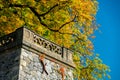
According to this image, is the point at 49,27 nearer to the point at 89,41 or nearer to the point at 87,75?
the point at 89,41

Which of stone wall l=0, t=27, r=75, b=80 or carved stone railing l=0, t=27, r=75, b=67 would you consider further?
carved stone railing l=0, t=27, r=75, b=67

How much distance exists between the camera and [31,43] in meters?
16.0

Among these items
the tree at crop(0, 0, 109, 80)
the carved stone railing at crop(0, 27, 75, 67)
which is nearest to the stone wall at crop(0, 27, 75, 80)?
the carved stone railing at crop(0, 27, 75, 67)

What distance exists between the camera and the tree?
Answer: 23.1m

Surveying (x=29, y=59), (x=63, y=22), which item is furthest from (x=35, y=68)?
(x=63, y=22)

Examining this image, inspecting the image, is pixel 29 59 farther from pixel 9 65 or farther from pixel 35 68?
pixel 9 65

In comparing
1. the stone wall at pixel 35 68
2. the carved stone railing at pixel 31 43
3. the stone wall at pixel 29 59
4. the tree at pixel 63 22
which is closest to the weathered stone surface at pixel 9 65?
the stone wall at pixel 29 59

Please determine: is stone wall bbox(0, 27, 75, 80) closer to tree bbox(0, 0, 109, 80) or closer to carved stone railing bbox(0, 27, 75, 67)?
carved stone railing bbox(0, 27, 75, 67)

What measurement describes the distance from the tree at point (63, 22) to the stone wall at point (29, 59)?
586 centimetres

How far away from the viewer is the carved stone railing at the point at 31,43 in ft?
51.6

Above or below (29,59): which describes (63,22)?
above

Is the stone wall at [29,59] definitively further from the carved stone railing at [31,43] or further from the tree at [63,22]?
the tree at [63,22]

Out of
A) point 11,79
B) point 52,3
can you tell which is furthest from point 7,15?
point 11,79

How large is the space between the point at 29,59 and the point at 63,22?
1026 cm
